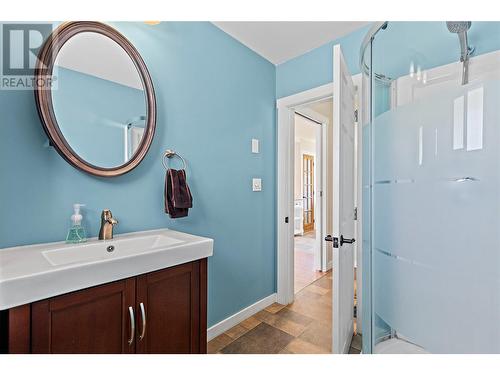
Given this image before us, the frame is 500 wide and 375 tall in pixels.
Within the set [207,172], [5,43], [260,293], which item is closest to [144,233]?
[207,172]

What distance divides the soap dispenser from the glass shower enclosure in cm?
153

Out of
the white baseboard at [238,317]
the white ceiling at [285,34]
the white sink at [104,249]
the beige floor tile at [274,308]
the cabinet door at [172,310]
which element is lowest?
the beige floor tile at [274,308]

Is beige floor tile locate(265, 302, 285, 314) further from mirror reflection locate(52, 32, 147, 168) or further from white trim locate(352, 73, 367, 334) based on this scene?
mirror reflection locate(52, 32, 147, 168)

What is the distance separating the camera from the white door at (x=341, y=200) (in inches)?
51.9

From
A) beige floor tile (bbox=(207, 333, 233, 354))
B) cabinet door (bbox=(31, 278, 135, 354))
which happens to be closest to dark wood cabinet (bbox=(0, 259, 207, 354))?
cabinet door (bbox=(31, 278, 135, 354))

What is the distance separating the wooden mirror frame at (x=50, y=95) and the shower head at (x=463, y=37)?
159cm

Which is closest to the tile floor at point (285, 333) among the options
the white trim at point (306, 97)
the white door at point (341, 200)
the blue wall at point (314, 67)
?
the white door at point (341, 200)

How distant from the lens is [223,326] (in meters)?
1.88

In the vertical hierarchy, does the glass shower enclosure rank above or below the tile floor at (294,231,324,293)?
above

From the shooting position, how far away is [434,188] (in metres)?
1.02

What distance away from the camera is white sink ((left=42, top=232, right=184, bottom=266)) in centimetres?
103

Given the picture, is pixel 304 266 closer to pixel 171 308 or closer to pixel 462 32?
pixel 171 308

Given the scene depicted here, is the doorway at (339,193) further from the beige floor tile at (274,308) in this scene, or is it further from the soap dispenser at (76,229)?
the soap dispenser at (76,229)

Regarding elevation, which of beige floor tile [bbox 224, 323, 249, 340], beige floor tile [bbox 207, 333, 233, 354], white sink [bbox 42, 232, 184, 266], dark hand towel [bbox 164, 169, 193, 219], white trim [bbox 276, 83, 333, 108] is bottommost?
beige floor tile [bbox 224, 323, 249, 340]
